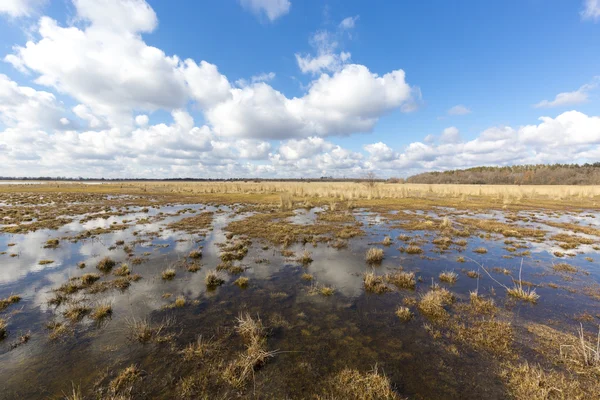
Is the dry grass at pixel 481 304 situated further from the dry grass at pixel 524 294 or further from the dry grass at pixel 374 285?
the dry grass at pixel 374 285

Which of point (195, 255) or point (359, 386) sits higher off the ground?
point (195, 255)

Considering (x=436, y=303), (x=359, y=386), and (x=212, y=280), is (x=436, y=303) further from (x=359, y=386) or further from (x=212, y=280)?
(x=212, y=280)

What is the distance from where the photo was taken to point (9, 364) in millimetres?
5148

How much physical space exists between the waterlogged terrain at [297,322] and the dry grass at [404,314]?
0.04m

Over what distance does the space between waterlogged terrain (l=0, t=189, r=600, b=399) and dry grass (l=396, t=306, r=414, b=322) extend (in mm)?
45

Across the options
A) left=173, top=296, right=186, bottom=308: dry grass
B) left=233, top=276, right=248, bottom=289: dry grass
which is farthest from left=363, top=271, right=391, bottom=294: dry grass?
left=173, top=296, right=186, bottom=308: dry grass

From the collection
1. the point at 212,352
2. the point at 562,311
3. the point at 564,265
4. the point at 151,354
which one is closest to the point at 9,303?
the point at 151,354

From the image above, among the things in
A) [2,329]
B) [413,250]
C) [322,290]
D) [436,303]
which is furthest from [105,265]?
[413,250]

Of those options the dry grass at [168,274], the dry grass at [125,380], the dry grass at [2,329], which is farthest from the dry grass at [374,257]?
the dry grass at [2,329]

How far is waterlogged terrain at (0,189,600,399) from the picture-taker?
475 cm

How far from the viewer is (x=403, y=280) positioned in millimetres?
9430

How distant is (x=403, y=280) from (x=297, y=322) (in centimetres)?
507

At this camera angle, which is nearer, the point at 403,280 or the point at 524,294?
the point at 524,294

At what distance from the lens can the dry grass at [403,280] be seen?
30.2 ft
